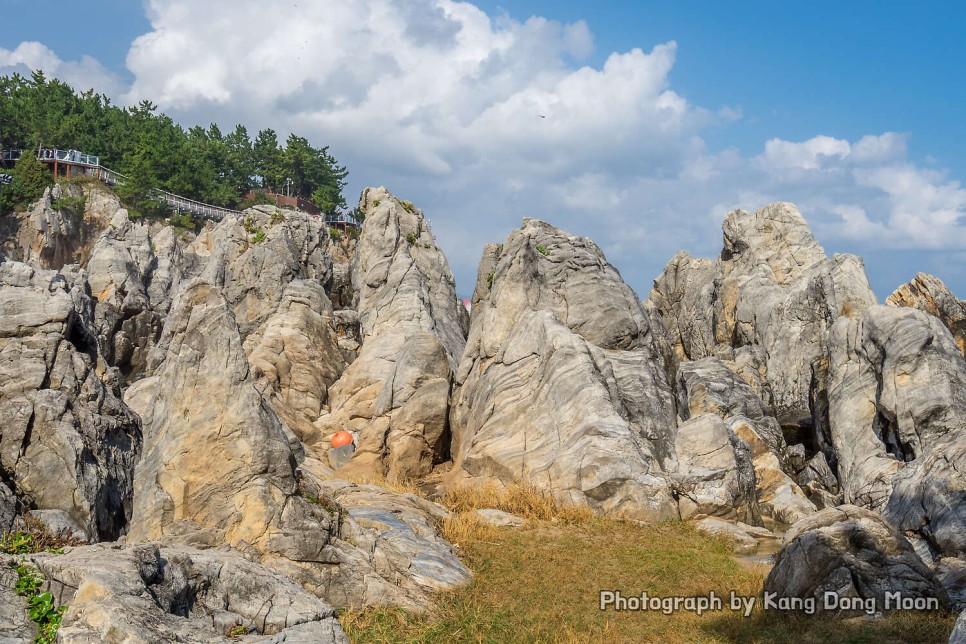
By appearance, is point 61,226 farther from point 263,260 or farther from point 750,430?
point 750,430

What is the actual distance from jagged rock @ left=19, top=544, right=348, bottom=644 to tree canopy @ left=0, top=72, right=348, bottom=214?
100991mm

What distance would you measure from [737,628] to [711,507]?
29.5 ft

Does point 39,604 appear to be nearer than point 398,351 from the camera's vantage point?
Yes

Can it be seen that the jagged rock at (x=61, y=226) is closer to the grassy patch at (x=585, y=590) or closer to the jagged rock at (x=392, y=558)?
the jagged rock at (x=392, y=558)

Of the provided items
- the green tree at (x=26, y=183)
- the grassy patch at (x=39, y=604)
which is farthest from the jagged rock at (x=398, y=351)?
the green tree at (x=26, y=183)

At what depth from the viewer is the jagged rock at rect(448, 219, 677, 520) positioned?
77.3ft

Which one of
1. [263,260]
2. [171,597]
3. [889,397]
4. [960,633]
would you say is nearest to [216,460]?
[171,597]

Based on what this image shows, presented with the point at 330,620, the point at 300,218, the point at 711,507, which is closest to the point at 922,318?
the point at 711,507

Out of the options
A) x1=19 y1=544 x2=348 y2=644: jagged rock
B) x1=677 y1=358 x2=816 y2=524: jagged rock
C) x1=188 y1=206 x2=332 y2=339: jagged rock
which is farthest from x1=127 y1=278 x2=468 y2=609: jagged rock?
x1=188 y1=206 x2=332 y2=339: jagged rock

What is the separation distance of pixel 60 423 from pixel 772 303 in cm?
5236

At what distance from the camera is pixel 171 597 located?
10547 millimetres

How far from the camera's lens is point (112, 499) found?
1862cm

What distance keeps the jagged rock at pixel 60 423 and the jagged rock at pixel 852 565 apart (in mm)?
14221

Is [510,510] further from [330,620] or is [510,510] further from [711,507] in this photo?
[330,620]
